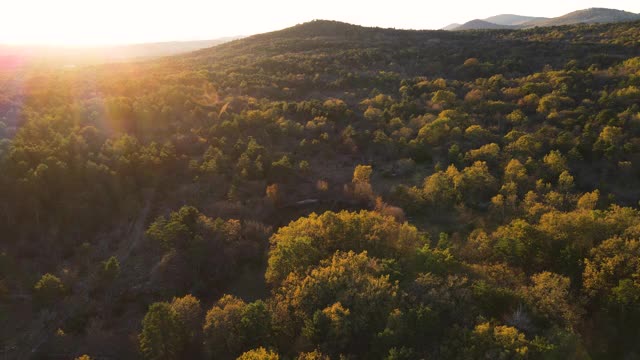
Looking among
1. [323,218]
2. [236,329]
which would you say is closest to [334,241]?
[323,218]

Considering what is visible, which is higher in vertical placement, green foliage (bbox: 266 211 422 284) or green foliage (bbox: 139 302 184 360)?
green foliage (bbox: 266 211 422 284)

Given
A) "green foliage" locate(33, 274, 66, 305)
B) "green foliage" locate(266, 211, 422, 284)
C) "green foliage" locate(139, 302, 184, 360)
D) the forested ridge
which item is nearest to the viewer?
the forested ridge

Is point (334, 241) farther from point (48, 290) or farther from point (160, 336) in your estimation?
point (48, 290)

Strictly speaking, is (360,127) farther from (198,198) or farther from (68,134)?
(68,134)

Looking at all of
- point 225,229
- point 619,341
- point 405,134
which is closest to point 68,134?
point 225,229

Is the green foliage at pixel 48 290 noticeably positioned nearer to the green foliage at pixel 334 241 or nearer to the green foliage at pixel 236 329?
the green foliage at pixel 236 329

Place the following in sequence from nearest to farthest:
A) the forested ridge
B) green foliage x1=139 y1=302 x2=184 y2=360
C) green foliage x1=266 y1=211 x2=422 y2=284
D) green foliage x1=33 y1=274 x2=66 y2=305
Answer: the forested ridge, green foliage x1=139 y1=302 x2=184 y2=360, green foliage x1=266 y1=211 x2=422 y2=284, green foliage x1=33 y1=274 x2=66 y2=305

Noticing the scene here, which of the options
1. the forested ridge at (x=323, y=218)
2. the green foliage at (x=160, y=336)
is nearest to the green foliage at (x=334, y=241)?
the forested ridge at (x=323, y=218)

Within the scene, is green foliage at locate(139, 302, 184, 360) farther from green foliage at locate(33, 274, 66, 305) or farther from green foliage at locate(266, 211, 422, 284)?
green foliage at locate(33, 274, 66, 305)

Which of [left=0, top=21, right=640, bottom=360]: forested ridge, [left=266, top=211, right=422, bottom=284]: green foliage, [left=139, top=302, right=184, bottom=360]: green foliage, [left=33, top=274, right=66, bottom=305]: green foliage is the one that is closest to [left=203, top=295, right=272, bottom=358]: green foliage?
[left=0, top=21, right=640, bottom=360]: forested ridge

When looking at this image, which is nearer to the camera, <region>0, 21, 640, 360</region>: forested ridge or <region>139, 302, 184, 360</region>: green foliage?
<region>0, 21, 640, 360</region>: forested ridge
